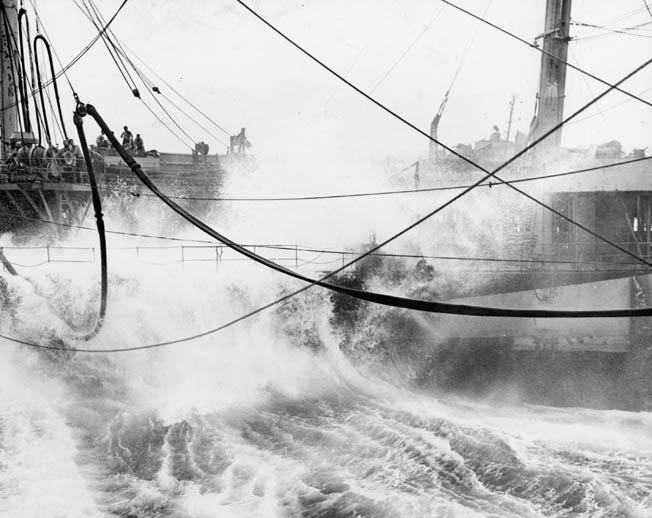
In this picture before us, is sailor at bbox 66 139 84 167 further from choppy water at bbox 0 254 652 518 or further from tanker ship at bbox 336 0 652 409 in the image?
tanker ship at bbox 336 0 652 409

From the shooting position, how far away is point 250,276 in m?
19.1

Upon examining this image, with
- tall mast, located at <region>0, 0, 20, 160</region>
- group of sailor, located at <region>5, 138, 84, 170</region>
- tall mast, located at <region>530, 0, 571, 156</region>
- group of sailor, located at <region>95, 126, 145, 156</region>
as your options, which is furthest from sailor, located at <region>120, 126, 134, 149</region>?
tall mast, located at <region>530, 0, 571, 156</region>

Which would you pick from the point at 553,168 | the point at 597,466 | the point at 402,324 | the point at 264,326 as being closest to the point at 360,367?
the point at 402,324

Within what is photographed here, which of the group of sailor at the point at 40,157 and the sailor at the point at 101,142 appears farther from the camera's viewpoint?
the sailor at the point at 101,142

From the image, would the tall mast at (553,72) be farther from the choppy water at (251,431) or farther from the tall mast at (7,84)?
the tall mast at (7,84)

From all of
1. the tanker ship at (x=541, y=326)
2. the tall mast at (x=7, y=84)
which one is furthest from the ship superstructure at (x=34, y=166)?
the tanker ship at (x=541, y=326)

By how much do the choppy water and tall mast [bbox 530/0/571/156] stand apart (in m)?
12.7

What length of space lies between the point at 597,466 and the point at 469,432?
272 centimetres

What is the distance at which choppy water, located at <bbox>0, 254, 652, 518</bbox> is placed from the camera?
1024 cm

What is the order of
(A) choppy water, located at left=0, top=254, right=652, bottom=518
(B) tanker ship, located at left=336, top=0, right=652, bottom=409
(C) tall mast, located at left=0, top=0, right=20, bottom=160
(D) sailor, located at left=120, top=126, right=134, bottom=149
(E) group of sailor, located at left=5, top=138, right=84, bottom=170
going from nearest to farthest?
(A) choppy water, located at left=0, top=254, right=652, bottom=518
(B) tanker ship, located at left=336, top=0, right=652, bottom=409
(E) group of sailor, located at left=5, top=138, right=84, bottom=170
(C) tall mast, located at left=0, top=0, right=20, bottom=160
(D) sailor, located at left=120, top=126, right=134, bottom=149

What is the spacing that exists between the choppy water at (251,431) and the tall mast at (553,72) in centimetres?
1267

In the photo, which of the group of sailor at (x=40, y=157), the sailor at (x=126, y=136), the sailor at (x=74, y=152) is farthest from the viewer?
the sailor at (x=126, y=136)

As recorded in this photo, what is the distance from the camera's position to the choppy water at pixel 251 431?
1024 cm

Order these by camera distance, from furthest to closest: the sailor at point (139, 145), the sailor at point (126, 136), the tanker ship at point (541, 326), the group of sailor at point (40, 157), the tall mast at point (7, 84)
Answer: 1. the sailor at point (139, 145)
2. the sailor at point (126, 136)
3. the tall mast at point (7, 84)
4. the group of sailor at point (40, 157)
5. the tanker ship at point (541, 326)
